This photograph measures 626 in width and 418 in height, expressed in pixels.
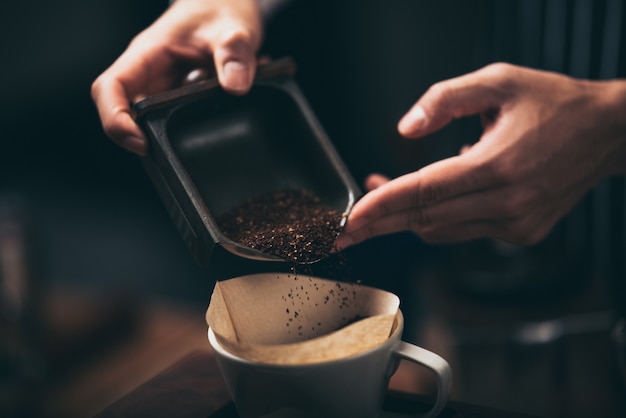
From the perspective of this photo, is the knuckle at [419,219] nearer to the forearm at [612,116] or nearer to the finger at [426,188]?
the finger at [426,188]

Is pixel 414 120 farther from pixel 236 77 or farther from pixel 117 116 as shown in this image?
pixel 117 116

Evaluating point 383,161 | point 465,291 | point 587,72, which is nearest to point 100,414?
point 465,291

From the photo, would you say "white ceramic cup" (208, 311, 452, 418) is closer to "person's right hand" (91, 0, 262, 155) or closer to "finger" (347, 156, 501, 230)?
"finger" (347, 156, 501, 230)

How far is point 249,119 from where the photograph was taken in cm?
83

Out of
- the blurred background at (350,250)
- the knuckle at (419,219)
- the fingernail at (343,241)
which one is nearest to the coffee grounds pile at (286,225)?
the fingernail at (343,241)

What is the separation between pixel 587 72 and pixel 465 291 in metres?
0.61

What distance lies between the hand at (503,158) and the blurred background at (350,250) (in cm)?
52

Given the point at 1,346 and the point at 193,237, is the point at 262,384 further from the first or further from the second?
the point at 1,346

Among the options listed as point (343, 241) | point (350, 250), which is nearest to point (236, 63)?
point (343, 241)

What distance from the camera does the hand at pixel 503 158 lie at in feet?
2.46

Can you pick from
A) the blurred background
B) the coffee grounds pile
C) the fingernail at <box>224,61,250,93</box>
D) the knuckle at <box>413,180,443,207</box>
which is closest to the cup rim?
the coffee grounds pile

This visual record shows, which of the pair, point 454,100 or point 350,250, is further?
point 350,250

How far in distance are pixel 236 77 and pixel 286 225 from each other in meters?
0.20

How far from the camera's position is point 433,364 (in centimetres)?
52
